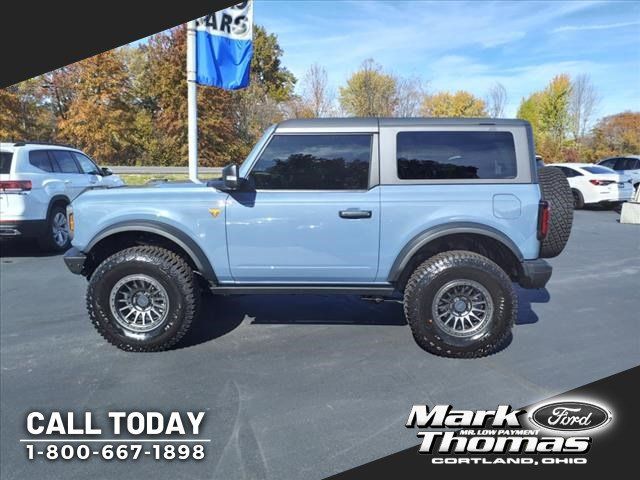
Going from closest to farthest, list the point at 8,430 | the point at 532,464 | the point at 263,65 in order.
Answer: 1. the point at 532,464
2. the point at 8,430
3. the point at 263,65

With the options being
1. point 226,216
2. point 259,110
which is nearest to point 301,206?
point 226,216

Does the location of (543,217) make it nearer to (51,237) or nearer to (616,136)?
(51,237)

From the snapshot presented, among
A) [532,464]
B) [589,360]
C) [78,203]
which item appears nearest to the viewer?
[532,464]

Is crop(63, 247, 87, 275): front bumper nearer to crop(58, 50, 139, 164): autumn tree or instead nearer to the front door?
the front door

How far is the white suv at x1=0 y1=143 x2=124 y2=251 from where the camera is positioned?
6574 mm

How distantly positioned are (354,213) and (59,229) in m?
6.28

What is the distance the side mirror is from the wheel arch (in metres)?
1.50

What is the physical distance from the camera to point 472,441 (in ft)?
8.25

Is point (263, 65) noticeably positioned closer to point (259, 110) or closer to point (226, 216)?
point (259, 110)

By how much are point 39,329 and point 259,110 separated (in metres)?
21.1

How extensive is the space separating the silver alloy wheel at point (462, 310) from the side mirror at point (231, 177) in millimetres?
1949

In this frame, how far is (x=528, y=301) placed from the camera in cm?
488

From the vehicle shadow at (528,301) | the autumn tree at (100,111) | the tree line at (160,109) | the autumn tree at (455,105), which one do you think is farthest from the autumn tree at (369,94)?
the vehicle shadow at (528,301)

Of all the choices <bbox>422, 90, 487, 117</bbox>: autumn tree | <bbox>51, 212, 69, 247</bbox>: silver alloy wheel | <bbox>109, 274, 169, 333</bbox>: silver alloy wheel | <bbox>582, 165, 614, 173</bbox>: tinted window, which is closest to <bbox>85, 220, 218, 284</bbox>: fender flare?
<bbox>109, 274, 169, 333</bbox>: silver alloy wheel
